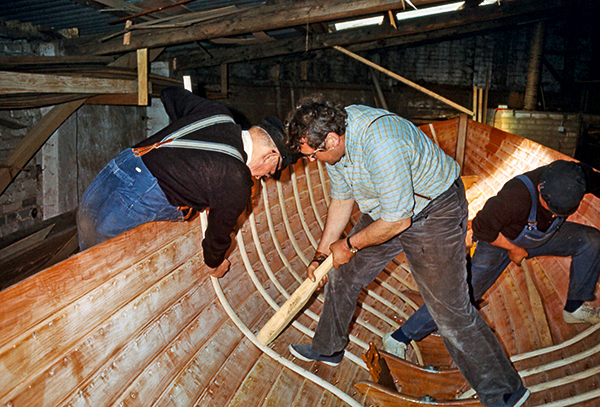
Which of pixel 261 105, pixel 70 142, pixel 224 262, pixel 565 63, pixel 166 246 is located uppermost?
pixel 565 63

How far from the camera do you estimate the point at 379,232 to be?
1863mm

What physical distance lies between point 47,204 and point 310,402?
4912 mm

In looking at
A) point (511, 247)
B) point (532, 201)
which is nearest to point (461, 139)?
point (511, 247)

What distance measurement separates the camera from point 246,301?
8.61 feet

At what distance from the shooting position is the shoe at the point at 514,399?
204 centimetres

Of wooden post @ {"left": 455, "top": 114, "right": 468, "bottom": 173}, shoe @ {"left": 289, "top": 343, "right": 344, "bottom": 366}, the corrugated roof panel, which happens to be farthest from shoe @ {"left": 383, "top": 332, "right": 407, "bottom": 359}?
the corrugated roof panel

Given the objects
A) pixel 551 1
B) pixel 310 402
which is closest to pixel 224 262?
pixel 310 402

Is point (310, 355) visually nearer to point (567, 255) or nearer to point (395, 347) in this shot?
point (395, 347)

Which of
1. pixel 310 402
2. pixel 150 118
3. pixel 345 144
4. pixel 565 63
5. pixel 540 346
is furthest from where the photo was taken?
pixel 565 63

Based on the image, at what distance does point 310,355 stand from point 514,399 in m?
1.13

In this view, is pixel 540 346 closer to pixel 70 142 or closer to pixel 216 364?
pixel 216 364

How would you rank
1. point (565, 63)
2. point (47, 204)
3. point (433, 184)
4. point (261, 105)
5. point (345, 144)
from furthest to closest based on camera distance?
point (565, 63), point (261, 105), point (47, 204), point (433, 184), point (345, 144)

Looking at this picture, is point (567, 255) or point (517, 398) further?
point (567, 255)

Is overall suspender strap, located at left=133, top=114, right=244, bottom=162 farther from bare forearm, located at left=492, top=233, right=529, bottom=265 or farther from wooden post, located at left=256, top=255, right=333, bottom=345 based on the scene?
bare forearm, located at left=492, top=233, right=529, bottom=265
